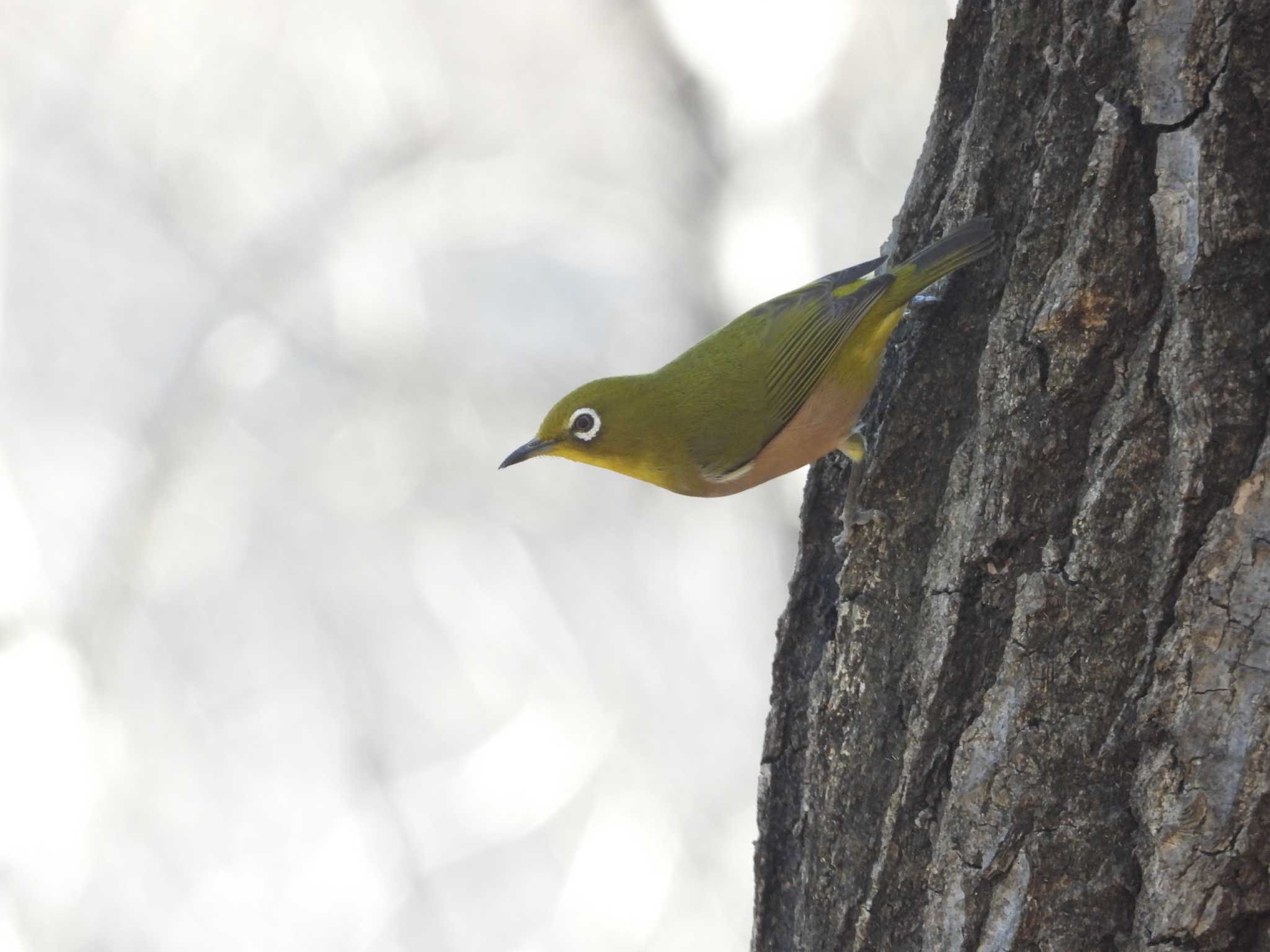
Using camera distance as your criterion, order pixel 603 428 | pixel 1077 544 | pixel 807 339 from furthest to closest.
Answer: pixel 603 428 → pixel 807 339 → pixel 1077 544

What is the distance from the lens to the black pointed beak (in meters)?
2.75

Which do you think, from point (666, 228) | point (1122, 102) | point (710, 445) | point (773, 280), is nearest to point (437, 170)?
point (666, 228)

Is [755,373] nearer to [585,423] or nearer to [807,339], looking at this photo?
[807,339]

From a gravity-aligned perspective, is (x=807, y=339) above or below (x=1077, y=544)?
above

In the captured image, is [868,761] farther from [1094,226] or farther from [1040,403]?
[1094,226]

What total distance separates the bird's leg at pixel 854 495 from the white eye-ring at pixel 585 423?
0.63 meters

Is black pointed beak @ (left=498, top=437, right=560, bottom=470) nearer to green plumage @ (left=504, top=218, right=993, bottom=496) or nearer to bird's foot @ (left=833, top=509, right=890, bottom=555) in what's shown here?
green plumage @ (left=504, top=218, right=993, bottom=496)

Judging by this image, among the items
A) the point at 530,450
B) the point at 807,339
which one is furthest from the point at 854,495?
the point at 530,450

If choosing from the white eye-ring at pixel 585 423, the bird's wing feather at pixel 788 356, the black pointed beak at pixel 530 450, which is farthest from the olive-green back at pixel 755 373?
the black pointed beak at pixel 530 450

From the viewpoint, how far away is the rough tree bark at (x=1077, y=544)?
1.54m

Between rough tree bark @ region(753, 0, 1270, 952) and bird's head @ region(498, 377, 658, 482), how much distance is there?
2.54 ft

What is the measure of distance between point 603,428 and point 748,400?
34cm

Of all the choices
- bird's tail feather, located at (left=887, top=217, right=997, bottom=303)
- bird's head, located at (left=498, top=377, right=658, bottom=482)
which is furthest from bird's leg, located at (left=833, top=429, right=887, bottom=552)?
bird's head, located at (left=498, top=377, right=658, bottom=482)

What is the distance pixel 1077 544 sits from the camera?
1.68 meters
